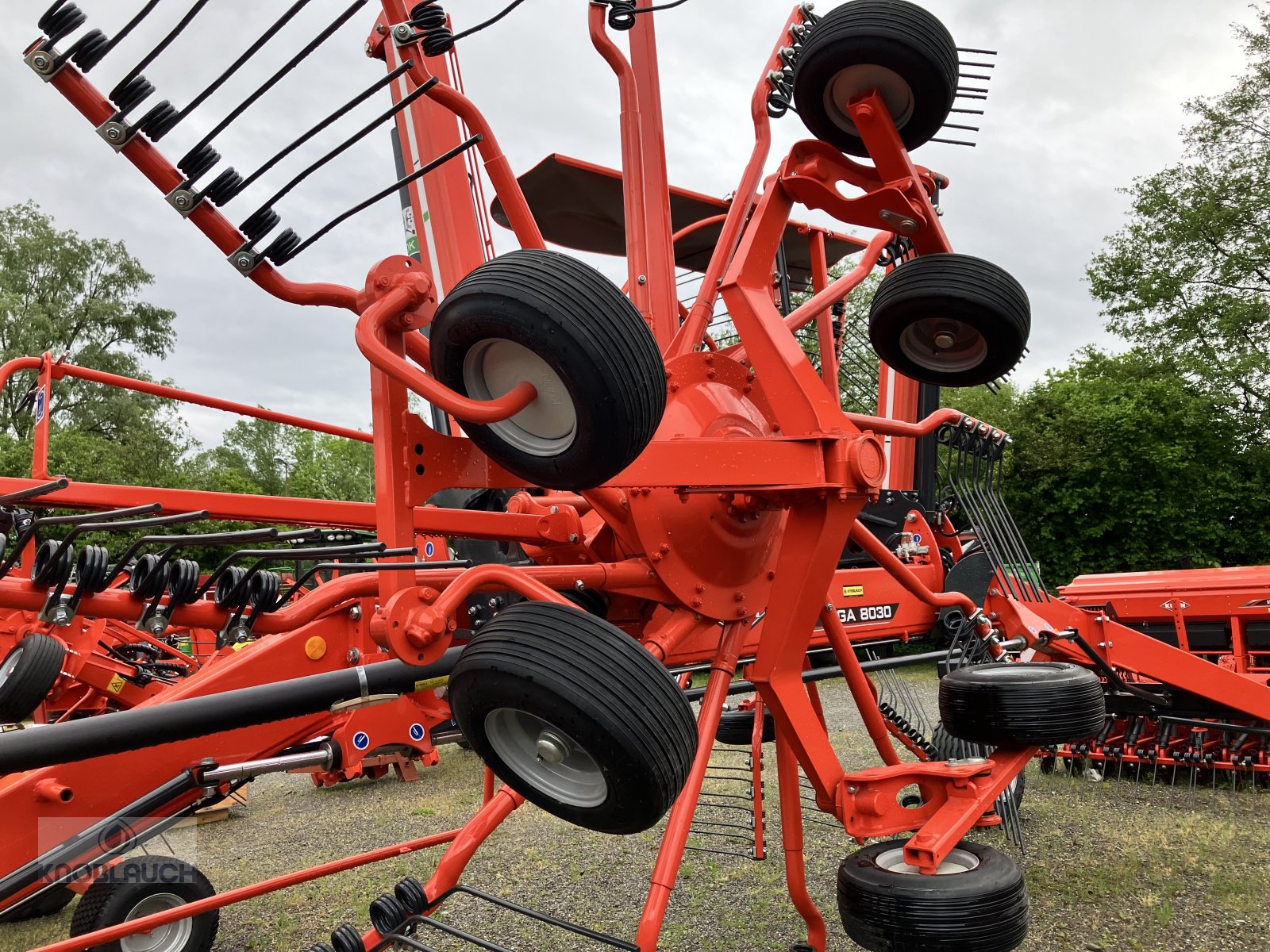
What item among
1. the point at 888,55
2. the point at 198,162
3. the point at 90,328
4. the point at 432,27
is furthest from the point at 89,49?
the point at 90,328

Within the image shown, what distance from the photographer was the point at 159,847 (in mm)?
5543

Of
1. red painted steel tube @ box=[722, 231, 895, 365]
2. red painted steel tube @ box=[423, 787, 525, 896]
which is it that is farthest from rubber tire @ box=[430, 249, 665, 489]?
red painted steel tube @ box=[722, 231, 895, 365]

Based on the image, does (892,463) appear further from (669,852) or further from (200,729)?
(200,729)

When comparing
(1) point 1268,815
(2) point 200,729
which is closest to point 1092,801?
(1) point 1268,815

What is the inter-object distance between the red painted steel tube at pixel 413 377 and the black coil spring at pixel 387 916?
1.71m

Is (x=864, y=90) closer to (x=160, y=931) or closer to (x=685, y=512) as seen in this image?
(x=685, y=512)

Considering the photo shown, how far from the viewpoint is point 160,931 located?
383cm

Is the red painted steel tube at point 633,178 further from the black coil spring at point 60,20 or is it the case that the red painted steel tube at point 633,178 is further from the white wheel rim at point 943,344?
the black coil spring at point 60,20

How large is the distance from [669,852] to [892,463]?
336cm

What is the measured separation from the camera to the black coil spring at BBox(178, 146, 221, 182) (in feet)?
7.68

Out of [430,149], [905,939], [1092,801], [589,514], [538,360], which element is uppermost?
[430,149]

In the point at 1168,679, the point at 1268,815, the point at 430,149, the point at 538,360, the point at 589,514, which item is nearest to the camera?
the point at 538,360

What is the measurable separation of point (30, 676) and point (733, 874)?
3.56 meters

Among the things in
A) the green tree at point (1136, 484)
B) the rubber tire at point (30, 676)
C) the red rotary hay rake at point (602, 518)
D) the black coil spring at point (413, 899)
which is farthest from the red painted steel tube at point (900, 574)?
the green tree at point (1136, 484)
